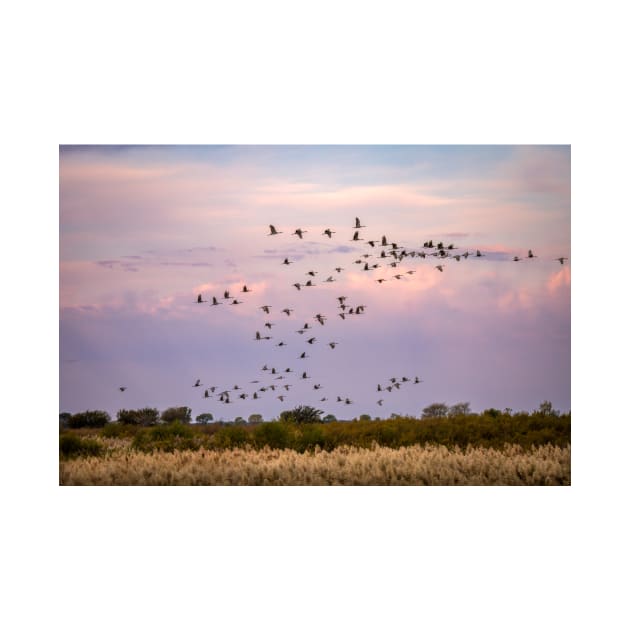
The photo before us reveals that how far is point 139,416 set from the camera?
11836 mm

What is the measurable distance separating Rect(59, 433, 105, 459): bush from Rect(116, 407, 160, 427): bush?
0.46m

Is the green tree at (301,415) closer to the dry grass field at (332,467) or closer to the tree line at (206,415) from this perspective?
the tree line at (206,415)

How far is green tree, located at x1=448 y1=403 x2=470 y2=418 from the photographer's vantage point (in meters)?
11.8

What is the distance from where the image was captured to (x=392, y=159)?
1158 cm

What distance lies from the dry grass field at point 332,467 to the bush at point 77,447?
7cm

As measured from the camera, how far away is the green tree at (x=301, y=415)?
12.0 meters

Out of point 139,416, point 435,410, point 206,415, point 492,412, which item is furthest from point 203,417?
point 492,412

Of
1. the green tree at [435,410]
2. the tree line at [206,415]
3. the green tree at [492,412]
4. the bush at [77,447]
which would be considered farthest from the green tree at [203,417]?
the green tree at [492,412]

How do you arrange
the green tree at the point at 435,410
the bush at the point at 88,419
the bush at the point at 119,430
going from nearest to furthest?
the bush at the point at 88,419
the bush at the point at 119,430
the green tree at the point at 435,410

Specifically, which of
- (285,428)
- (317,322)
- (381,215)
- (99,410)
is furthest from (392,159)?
(99,410)

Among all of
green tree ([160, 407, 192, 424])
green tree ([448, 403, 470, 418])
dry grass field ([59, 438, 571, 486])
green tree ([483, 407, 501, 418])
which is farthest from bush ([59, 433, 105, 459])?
green tree ([483, 407, 501, 418])

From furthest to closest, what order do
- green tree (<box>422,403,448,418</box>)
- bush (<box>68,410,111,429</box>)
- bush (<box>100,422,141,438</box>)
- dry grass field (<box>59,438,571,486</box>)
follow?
1. green tree (<box>422,403,448,418</box>)
2. bush (<box>100,422,141,438</box>)
3. bush (<box>68,410,111,429</box>)
4. dry grass field (<box>59,438,571,486</box>)

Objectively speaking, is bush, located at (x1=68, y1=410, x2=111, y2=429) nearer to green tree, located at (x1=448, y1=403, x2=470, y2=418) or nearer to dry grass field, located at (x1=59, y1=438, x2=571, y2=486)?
dry grass field, located at (x1=59, y1=438, x2=571, y2=486)

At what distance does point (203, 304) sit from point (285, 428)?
199cm
